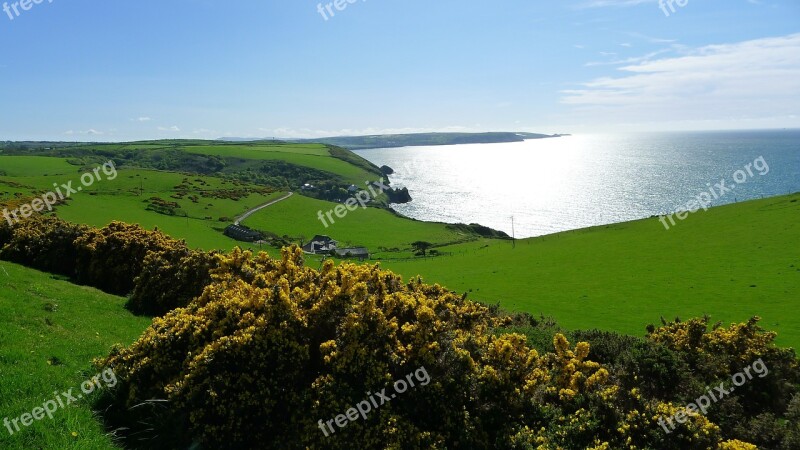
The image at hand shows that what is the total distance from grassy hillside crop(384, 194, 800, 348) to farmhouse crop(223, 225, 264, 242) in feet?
92.2

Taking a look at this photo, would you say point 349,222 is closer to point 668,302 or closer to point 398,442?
point 668,302

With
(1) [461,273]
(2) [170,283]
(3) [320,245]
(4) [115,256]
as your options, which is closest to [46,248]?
(4) [115,256]

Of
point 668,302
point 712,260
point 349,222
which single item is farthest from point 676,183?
point 668,302

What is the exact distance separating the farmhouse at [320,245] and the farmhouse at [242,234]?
867 cm

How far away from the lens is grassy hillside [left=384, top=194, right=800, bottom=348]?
32031 millimetres

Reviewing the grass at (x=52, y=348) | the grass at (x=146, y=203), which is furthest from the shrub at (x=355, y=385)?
the grass at (x=146, y=203)

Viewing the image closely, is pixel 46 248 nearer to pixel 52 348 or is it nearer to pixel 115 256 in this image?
pixel 115 256

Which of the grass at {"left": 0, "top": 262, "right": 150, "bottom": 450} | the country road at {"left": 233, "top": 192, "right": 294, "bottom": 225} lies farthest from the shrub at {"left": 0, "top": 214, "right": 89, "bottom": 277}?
the country road at {"left": 233, "top": 192, "right": 294, "bottom": 225}

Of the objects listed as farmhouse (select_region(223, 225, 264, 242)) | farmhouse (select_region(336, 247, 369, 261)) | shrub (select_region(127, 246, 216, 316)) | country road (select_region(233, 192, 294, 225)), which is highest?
shrub (select_region(127, 246, 216, 316))

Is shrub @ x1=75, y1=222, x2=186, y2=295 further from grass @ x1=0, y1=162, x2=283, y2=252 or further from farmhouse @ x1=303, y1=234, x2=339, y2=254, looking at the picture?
farmhouse @ x1=303, y1=234, x2=339, y2=254

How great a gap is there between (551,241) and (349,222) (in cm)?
5369

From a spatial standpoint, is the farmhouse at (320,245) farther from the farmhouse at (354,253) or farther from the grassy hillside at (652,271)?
the grassy hillside at (652,271)

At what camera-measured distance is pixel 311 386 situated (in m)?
10.5

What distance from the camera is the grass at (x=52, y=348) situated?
9.28 metres
